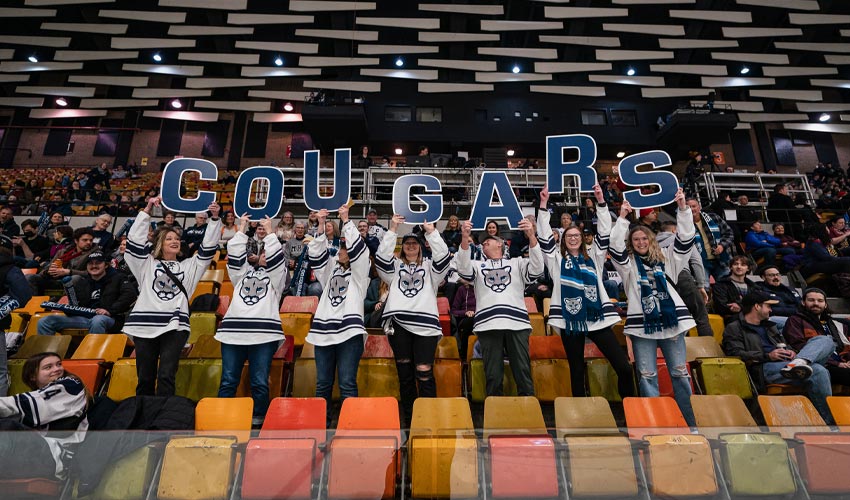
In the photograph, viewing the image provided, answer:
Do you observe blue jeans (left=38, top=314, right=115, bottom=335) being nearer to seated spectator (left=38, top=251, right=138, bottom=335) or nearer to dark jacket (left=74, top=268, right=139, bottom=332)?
seated spectator (left=38, top=251, right=138, bottom=335)

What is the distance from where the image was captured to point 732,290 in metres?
4.19

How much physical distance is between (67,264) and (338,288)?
11.6 feet

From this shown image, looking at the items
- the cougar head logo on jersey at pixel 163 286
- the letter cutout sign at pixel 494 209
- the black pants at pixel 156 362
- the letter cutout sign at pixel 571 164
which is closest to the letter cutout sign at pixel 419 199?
the letter cutout sign at pixel 494 209

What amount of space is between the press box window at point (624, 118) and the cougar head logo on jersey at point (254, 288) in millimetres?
11635

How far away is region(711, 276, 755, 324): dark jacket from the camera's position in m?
4.15

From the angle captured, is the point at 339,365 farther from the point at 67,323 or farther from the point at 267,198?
the point at 67,323

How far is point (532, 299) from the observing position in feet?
15.0

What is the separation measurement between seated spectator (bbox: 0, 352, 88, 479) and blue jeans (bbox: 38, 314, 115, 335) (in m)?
1.47

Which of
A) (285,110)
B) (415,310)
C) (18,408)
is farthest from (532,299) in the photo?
(285,110)

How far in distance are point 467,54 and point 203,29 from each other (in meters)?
5.95

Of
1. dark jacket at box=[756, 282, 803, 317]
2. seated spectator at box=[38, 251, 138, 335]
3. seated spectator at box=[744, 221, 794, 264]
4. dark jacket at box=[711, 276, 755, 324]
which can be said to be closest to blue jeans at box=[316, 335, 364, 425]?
seated spectator at box=[38, 251, 138, 335]

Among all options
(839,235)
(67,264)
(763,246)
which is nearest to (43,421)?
(67,264)

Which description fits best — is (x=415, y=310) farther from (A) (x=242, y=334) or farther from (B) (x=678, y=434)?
(B) (x=678, y=434)

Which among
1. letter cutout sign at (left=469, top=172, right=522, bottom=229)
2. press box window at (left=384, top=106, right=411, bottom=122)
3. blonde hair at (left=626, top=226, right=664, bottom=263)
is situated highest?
press box window at (left=384, top=106, right=411, bottom=122)
